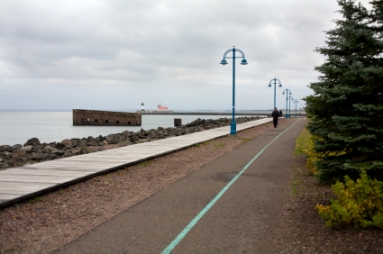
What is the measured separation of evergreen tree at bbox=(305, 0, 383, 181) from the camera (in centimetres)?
603

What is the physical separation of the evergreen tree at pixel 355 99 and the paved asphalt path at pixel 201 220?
5.06 ft

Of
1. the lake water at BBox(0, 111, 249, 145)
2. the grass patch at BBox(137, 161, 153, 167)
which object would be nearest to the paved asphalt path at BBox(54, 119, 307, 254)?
the grass patch at BBox(137, 161, 153, 167)

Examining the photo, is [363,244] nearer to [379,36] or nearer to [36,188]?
[379,36]

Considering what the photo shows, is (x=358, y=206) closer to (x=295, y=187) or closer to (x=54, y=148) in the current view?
(x=295, y=187)

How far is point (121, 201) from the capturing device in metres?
8.01

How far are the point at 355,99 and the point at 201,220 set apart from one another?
3.25 metres

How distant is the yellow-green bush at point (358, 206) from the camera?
539cm

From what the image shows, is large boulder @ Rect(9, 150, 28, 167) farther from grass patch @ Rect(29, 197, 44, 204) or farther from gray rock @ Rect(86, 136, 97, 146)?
gray rock @ Rect(86, 136, 97, 146)

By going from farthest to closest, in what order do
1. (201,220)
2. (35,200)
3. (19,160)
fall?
(19,160)
(35,200)
(201,220)

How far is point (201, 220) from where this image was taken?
21.6 feet

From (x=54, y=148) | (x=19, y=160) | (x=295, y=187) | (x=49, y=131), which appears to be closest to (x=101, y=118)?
(x=49, y=131)

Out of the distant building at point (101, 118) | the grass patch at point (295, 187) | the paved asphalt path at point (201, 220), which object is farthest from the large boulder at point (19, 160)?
the distant building at point (101, 118)

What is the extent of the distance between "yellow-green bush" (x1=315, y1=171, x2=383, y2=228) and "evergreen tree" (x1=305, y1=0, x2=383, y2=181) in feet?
1.83

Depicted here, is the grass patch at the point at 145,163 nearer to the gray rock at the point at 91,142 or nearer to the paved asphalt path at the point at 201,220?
the paved asphalt path at the point at 201,220
